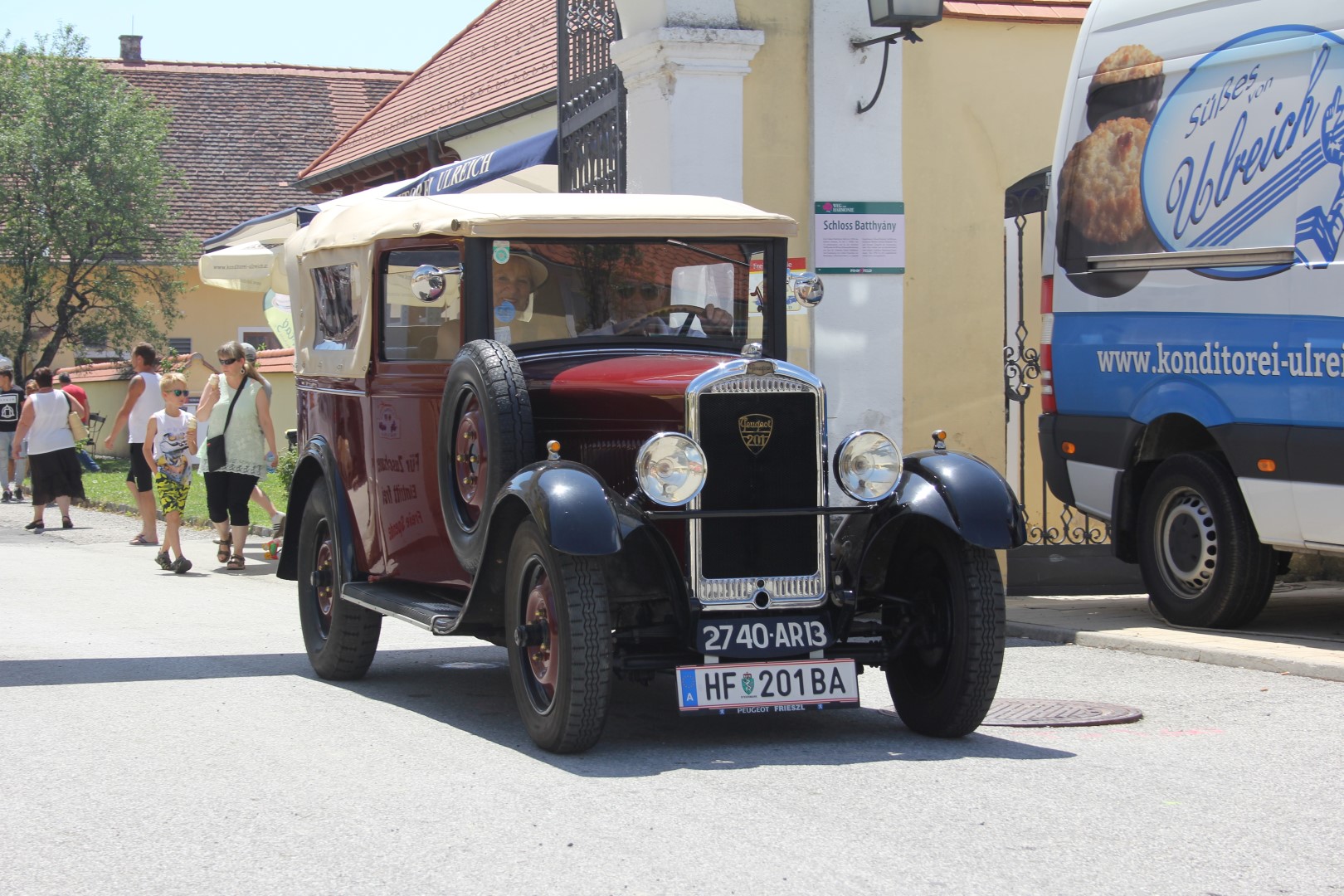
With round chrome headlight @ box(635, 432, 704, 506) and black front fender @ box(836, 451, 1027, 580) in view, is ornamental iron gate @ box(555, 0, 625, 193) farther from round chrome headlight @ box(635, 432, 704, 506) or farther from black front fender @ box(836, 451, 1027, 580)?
round chrome headlight @ box(635, 432, 704, 506)

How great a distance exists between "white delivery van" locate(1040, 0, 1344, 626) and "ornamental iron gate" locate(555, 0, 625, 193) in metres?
3.25

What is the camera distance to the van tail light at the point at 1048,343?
1018 cm

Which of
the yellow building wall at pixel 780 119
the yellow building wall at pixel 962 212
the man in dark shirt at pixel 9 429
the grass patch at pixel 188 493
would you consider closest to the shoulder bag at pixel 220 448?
the grass patch at pixel 188 493

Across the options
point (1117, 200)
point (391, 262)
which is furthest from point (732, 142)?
point (391, 262)

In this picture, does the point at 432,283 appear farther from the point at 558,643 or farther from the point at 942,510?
the point at 942,510

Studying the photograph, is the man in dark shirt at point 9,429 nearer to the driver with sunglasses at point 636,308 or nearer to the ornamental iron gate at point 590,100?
the ornamental iron gate at point 590,100

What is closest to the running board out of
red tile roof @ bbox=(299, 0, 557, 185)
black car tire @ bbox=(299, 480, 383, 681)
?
black car tire @ bbox=(299, 480, 383, 681)

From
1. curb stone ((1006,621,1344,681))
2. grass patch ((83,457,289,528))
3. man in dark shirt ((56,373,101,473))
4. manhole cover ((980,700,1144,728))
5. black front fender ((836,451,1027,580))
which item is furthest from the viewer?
man in dark shirt ((56,373,101,473))

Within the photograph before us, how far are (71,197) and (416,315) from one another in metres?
25.9

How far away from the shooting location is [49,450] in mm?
17531

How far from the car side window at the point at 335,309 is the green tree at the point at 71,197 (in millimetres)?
24063

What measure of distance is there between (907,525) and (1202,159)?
12.2 feet

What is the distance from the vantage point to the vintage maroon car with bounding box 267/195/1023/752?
5945mm

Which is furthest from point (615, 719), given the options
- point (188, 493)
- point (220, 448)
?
point (188, 493)
